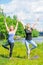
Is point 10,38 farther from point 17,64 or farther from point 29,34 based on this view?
point 17,64

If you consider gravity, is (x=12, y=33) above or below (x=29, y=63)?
above

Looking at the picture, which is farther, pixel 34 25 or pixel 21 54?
pixel 21 54

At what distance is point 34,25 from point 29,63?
2314 millimetres

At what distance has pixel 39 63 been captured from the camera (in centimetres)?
1161

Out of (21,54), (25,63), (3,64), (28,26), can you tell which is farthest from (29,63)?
(21,54)

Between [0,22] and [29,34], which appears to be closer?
[29,34]

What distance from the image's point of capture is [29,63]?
11719 millimetres

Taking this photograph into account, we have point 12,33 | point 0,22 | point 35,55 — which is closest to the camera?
point 12,33

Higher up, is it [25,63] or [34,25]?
[34,25]

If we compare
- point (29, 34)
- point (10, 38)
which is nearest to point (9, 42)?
point (10, 38)

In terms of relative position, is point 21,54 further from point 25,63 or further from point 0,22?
point 0,22

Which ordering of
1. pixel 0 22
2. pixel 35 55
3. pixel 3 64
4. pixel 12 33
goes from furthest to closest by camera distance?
1. pixel 0 22
2. pixel 35 55
3. pixel 12 33
4. pixel 3 64

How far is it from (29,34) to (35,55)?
1897 millimetres

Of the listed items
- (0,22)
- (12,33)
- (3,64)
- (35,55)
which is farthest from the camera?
(0,22)
